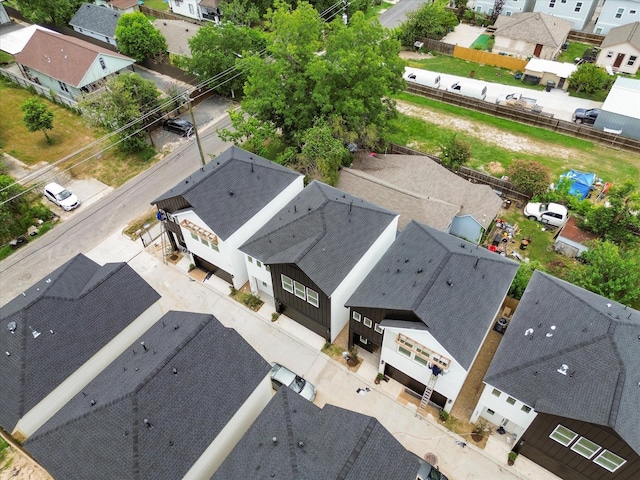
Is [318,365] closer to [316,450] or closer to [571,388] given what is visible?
[316,450]

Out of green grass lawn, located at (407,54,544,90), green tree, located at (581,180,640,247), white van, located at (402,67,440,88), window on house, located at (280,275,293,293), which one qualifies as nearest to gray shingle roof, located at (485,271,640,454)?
green tree, located at (581,180,640,247)

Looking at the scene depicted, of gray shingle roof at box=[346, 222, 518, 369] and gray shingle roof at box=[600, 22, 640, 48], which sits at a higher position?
gray shingle roof at box=[600, 22, 640, 48]

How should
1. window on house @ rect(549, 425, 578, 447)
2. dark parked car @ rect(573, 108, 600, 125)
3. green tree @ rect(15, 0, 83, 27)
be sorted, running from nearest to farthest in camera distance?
window on house @ rect(549, 425, 578, 447) → dark parked car @ rect(573, 108, 600, 125) → green tree @ rect(15, 0, 83, 27)

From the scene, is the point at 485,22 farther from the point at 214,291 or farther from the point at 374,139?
the point at 214,291

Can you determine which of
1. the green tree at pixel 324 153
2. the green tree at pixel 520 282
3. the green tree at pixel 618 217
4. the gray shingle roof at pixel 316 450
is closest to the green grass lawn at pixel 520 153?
the green tree at pixel 324 153

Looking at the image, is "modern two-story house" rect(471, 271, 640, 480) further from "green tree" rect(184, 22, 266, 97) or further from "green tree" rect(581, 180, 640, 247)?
"green tree" rect(184, 22, 266, 97)

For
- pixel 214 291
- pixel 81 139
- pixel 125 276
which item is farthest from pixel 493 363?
pixel 81 139
